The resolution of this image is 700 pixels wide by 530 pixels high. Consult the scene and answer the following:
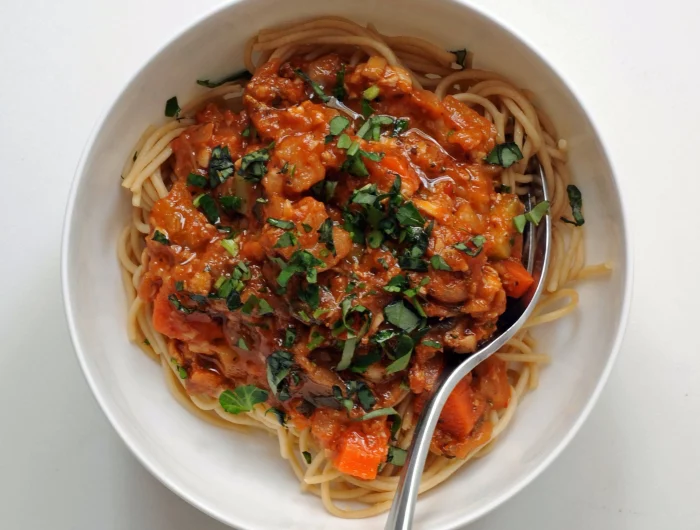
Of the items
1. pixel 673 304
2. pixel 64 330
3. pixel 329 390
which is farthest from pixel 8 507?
pixel 673 304

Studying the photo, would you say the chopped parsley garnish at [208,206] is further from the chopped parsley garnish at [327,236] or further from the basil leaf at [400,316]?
the basil leaf at [400,316]

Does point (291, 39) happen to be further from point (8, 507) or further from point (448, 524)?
point (8, 507)

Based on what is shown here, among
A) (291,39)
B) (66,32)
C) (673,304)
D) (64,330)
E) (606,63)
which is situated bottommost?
(64,330)

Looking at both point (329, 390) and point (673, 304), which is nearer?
point (329, 390)

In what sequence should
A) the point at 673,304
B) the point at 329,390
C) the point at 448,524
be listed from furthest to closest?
1. the point at 673,304
2. the point at 329,390
3. the point at 448,524

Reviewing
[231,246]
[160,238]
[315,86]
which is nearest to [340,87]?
[315,86]

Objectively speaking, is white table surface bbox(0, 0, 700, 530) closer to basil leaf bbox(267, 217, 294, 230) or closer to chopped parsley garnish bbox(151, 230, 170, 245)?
chopped parsley garnish bbox(151, 230, 170, 245)

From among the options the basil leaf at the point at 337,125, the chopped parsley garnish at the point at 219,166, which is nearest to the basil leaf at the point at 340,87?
the basil leaf at the point at 337,125
